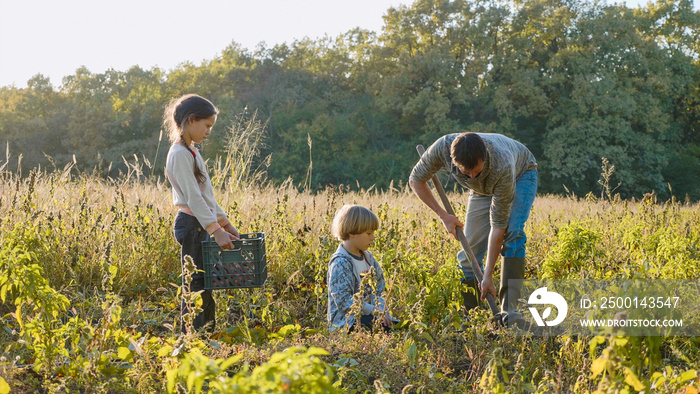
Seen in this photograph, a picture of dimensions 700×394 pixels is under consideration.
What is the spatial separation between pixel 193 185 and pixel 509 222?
6.86 ft

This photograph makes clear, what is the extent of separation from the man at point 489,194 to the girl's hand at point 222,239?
138 cm

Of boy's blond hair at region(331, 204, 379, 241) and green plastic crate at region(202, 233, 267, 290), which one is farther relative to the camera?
boy's blond hair at region(331, 204, 379, 241)

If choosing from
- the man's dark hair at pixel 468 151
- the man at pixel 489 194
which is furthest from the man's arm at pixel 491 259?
the man's dark hair at pixel 468 151

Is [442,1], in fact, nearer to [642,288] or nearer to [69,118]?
[69,118]

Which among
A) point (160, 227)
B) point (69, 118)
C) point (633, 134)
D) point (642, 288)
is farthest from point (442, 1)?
point (642, 288)

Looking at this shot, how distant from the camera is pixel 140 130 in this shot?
94.8 ft

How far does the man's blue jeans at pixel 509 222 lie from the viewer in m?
3.96

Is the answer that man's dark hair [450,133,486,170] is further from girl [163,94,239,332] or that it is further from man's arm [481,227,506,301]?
girl [163,94,239,332]

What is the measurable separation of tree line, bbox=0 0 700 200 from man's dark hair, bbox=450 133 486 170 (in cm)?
2122

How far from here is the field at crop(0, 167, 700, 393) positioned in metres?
2.14

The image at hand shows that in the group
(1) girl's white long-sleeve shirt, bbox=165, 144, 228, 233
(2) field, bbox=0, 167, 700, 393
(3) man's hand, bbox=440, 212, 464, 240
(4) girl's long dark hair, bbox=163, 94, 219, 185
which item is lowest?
(2) field, bbox=0, 167, 700, 393

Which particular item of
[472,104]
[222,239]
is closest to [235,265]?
[222,239]

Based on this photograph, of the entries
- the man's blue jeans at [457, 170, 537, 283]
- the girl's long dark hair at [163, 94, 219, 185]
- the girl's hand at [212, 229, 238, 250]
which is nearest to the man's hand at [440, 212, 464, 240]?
the man's blue jeans at [457, 170, 537, 283]

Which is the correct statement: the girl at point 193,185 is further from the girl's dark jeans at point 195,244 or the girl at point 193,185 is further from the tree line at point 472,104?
the tree line at point 472,104
